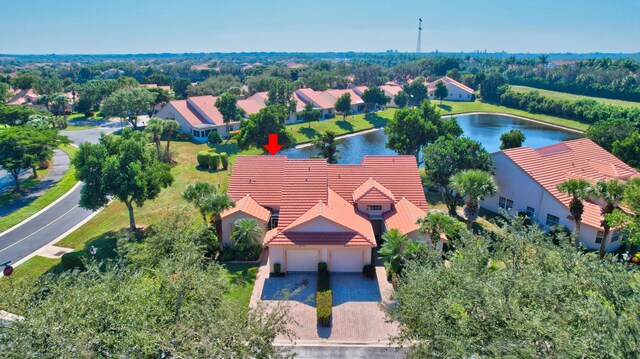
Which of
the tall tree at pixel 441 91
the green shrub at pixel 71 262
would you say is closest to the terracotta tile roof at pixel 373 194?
the green shrub at pixel 71 262

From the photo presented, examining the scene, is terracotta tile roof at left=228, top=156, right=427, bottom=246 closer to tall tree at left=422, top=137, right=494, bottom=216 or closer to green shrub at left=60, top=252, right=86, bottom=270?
tall tree at left=422, top=137, right=494, bottom=216

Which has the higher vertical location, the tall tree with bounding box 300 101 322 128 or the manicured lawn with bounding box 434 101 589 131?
the tall tree with bounding box 300 101 322 128

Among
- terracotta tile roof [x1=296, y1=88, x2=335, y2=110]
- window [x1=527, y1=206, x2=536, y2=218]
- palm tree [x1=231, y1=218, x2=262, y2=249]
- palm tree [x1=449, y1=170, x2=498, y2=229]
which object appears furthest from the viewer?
terracotta tile roof [x1=296, y1=88, x2=335, y2=110]

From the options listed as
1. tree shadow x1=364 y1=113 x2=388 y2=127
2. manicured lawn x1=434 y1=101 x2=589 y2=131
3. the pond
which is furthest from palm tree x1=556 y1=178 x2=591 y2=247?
manicured lawn x1=434 y1=101 x2=589 y2=131

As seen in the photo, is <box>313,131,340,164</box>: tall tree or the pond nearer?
<box>313,131,340,164</box>: tall tree

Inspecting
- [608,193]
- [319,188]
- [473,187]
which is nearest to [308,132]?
[319,188]

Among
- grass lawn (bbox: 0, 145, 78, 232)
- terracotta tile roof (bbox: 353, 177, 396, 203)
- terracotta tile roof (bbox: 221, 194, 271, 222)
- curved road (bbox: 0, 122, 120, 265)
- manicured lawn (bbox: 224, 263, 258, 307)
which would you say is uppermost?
terracotta tile roof (bbox: 353, 177, 396, 203)

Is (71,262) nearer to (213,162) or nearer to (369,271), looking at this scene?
(369,271)

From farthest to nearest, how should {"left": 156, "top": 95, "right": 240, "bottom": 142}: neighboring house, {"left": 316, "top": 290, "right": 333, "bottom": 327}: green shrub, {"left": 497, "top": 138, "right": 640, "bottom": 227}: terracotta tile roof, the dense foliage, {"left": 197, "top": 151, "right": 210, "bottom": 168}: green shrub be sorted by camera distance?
{"left": 156, "top": 95, "right": 240, "bottom": 142}: neighboring house
{"left": 197, "top": 151, "right": 210, "bottom": 168}: green shrub
{"left": 497, "top": 138, "right": 640, "bottom": 227}: terracotta tile roof
{"left": 316, "top": 290, "right": 333, "bottom": 327}: green shrub
the dense foliage
